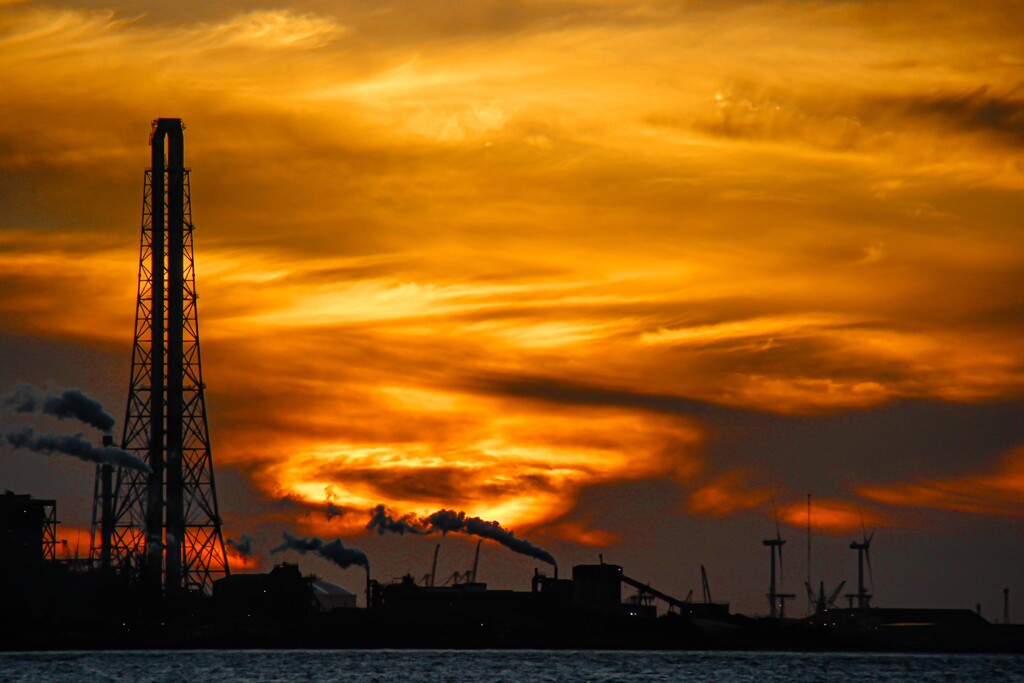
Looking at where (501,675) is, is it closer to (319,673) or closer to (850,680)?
(319,673)

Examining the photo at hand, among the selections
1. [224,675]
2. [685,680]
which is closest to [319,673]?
[224,675]

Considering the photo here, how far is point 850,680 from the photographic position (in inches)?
7741

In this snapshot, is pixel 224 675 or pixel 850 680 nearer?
pixel 224 675

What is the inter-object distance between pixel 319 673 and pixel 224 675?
41.9 feet

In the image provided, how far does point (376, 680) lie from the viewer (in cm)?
18038

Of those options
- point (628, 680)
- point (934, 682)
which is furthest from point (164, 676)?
point (934, 682)

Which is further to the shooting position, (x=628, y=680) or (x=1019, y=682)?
(x=1019, y=682)

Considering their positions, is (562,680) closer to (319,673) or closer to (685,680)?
(685,680)

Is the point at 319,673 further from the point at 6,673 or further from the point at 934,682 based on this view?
the point at 934,682

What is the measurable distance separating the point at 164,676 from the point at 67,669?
63.6 ft

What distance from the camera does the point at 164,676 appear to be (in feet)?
605

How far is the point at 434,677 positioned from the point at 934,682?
190ft

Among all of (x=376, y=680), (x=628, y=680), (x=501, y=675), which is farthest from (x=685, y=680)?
(x=376, y=680)

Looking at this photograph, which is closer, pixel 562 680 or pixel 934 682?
pixel 562 680
